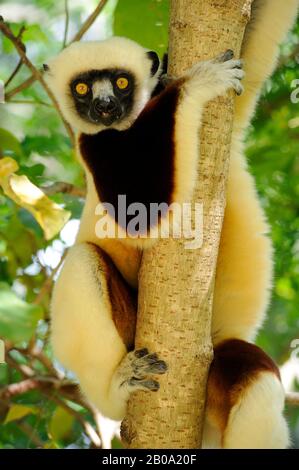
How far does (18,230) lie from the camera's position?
202 inches

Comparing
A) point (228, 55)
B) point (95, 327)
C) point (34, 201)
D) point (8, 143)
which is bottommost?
point (95, 327)

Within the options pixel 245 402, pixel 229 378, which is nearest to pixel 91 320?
pixel 229 378

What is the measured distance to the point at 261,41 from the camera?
413cm

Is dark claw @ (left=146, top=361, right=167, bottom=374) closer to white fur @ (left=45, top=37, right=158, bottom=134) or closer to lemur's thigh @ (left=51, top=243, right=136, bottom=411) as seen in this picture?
lemur's thigh @ (left=51, top=243, right=136, bottom=411)

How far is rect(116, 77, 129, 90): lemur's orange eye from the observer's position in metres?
4.25

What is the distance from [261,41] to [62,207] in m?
1.75

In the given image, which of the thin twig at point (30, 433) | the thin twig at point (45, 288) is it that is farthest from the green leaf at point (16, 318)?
the thin twig at point (30, 433)

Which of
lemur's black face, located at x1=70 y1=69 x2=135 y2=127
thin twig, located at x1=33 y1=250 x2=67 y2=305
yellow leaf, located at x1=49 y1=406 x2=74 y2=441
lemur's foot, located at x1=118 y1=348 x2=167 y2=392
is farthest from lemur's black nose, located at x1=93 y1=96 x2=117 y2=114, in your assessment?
yellow leaf, located at x1=49 y1=406 x2=74 y2=441

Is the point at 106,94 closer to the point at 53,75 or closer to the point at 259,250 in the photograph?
the point at 53,75

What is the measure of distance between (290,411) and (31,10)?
4.65 meters

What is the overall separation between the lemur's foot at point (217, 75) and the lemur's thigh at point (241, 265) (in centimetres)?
78

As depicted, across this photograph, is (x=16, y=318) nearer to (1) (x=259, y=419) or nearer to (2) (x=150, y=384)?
(2) (x=150, y=384)

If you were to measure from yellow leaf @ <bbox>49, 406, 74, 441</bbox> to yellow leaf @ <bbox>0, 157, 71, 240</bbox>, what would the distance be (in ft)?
7.16

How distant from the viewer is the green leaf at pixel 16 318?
2.46 meters
